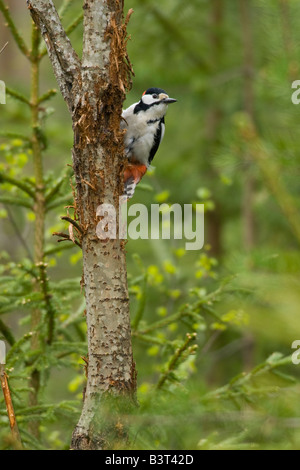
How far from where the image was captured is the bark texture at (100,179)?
223cm

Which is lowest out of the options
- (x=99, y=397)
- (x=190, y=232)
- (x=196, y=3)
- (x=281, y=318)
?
(x=99, y=397)

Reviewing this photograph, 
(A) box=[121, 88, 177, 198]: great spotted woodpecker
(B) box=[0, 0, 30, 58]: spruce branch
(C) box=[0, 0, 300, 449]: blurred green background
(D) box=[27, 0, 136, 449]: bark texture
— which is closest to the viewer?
(C) box=[0, 0, 300, 449]: blurred green background

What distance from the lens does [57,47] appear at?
2320 millimetres

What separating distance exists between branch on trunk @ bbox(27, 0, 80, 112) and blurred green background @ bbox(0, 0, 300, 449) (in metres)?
0.67

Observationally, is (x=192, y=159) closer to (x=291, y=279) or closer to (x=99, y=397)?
(x=99, y=397)

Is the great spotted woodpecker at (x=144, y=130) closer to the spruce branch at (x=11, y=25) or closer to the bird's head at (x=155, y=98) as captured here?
the bird's head at (x=155, y=98)

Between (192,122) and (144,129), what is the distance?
465cm

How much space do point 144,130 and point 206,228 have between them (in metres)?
3.96

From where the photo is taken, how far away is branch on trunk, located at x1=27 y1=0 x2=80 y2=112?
229 cm

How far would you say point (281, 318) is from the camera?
1.14m

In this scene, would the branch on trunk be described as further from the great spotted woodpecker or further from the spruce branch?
the great spotted woodpecker

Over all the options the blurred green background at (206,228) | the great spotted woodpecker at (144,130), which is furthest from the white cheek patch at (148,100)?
the blurred green background at (206,228)

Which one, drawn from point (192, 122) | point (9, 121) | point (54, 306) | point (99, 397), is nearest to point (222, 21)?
point (192, 122)

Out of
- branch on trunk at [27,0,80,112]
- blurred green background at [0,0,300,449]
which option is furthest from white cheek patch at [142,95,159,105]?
branch on trunk at [27,0,80,112]
